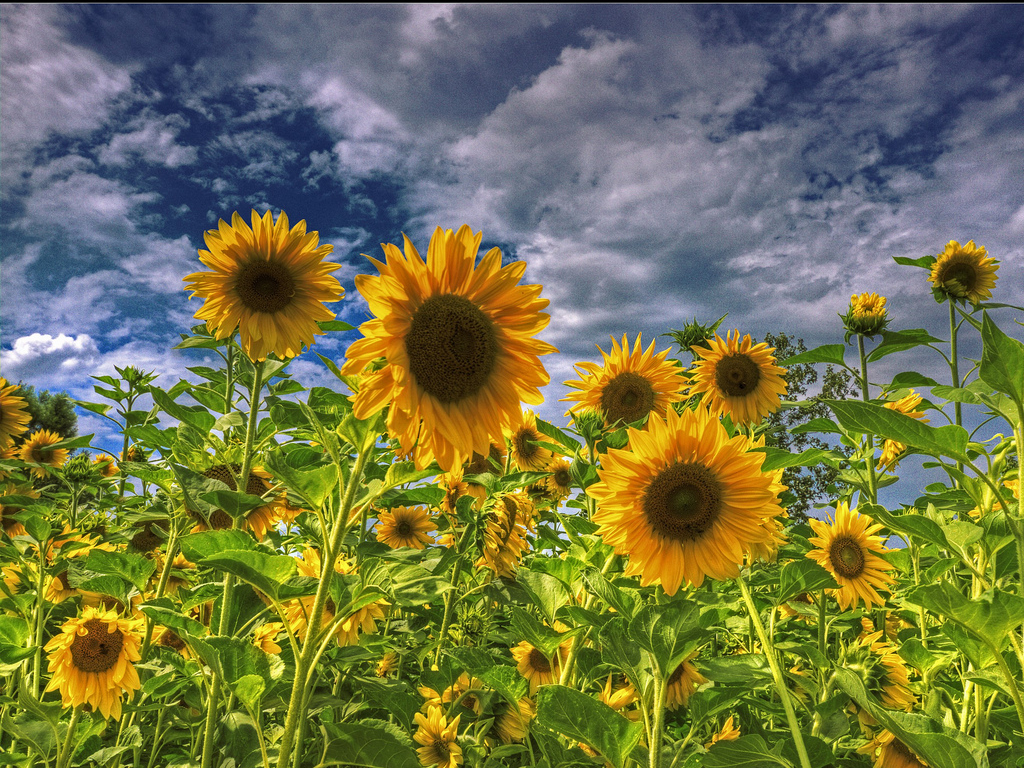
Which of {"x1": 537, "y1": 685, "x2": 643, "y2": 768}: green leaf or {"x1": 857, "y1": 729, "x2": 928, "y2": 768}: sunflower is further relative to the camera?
{"x1": 857, "y1": 729, "x2": 928, "y2": 768}: sunflower

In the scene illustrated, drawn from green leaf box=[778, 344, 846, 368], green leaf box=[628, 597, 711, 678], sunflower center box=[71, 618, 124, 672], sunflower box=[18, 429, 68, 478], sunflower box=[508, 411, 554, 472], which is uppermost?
green leaf box=[778, 344, 846, 368]

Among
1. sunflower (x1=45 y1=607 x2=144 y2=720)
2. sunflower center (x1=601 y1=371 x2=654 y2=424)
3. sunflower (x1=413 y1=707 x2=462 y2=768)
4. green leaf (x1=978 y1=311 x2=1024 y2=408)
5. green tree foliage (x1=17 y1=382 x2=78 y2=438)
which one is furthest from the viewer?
green tree foliage (x1=17 y1=382 x2=78 y2=438)

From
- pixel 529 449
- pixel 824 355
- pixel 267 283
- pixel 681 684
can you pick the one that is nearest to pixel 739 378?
pixel 824 355

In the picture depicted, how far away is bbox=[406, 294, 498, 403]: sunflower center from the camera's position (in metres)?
1.36

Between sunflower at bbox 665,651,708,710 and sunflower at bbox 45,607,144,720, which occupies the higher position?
sunflower at bbox 665,651,708,710

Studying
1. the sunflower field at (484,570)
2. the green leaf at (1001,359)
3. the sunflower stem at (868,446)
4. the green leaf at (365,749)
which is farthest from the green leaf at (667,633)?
the sunflower stem at (868,446)

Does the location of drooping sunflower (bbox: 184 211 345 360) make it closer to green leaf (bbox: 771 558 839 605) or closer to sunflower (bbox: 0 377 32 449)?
green leaf (bbox: 771 558 839 605)

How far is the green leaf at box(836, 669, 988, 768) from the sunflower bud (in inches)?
105

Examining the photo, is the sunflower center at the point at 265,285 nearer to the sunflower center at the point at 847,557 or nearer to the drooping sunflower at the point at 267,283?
the drooping sunflower at the point at 267,283

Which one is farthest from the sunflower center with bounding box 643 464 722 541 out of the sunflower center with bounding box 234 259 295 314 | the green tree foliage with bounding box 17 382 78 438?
the green tree foliage with bounding box 17 382 78 438

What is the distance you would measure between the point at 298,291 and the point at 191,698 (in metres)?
1.48

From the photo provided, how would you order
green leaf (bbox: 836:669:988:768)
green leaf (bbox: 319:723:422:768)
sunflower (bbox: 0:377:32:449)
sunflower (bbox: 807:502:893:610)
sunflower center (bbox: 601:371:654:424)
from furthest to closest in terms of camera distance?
1. sunflower (bbox: 0:377:32:449)
2. sunflower center (bbox: 601:371:654:424)
3. sunflower (bbox: 807:502:893:610)
4. green leaf (bbox: 319:723:422:768)
5. green leaf (bbox: 836:669:988:768)

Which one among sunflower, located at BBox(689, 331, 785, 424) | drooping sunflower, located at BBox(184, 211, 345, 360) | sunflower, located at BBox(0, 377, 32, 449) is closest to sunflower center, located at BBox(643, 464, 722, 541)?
drooping sunflower, located at BBox(184, 211, 345, 360)

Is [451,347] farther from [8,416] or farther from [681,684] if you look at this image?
[8,416]
